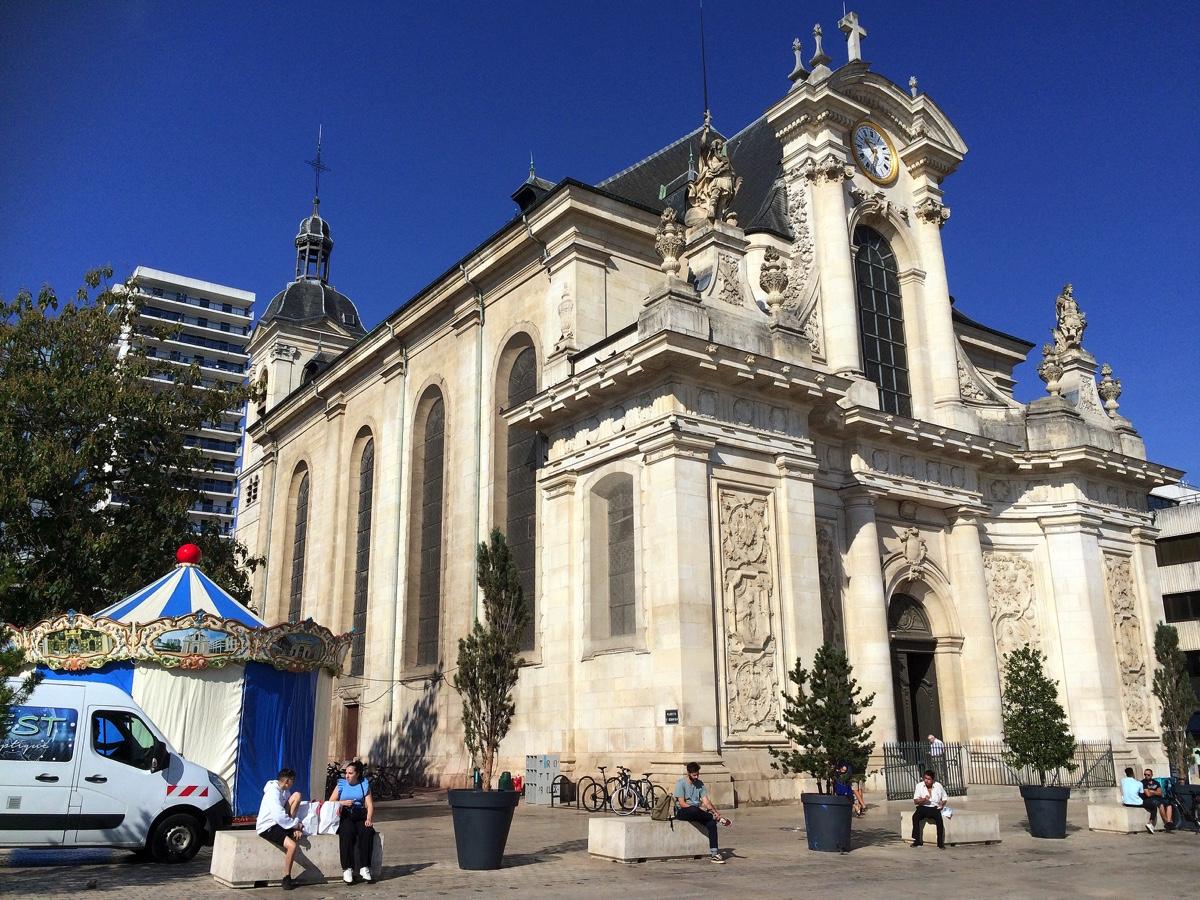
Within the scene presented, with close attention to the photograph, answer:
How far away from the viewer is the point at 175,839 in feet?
44.1

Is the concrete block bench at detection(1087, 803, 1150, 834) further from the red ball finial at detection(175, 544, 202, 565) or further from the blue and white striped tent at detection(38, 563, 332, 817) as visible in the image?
the red ball finial at detection(175, 544, 202, 565)

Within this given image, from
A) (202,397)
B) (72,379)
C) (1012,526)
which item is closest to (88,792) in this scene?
(72,379)

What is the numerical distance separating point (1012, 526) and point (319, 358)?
33.7m

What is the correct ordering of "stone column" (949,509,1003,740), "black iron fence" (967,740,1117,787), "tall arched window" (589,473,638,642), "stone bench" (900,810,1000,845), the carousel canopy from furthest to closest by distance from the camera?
"stone column" (949,509,1003,740) < "black iron fence" (967,740,1117,787) < "tall arched window" (589,473,638,642) < the carousel canopy < "stone bench" (900,810,1000,845)

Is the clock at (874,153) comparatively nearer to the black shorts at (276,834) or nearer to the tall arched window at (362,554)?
the tall arched window at (362,554)

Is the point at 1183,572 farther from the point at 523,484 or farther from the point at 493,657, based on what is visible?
the point at 493,657

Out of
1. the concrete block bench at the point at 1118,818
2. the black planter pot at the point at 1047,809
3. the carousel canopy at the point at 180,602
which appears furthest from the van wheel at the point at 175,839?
the concrete block bench at the point at 1118,818

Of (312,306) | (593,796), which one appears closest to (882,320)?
(593,796)

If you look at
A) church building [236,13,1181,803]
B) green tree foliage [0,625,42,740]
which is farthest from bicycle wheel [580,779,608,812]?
green tree foliage [0,625,42,740]

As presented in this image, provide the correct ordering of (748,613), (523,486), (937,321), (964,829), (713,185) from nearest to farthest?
(964,829)
(748,613)
(713,185)
(523,486)
(937,321)

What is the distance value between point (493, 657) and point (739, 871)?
970 centimetres

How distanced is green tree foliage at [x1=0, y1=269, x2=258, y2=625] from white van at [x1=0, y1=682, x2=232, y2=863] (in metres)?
8.50

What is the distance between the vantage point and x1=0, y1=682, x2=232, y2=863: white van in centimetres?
1278

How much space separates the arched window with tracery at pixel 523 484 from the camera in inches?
1039
